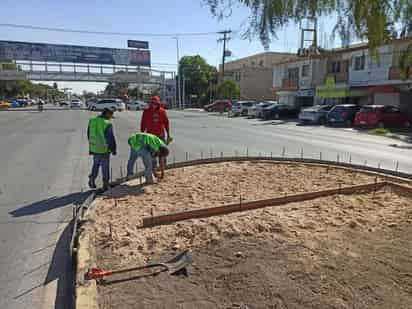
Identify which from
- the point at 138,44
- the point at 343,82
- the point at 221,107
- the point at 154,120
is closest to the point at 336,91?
the point at 343,82

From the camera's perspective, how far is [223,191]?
5918mm

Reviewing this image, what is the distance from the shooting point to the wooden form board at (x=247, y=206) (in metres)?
4.43

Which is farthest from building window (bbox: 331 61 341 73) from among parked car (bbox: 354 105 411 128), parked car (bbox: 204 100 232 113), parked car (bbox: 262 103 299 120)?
parked car (bbox: 204 100 232 113)

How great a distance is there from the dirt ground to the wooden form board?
0.43 ft

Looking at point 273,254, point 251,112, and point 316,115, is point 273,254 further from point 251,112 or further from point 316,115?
point 251,112

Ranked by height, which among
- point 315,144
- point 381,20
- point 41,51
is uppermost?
point 41,51

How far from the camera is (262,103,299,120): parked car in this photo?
29625 mm

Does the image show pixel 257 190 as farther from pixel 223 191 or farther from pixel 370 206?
pixel 370 206

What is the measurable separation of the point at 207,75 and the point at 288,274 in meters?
69.6

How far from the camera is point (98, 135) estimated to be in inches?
246

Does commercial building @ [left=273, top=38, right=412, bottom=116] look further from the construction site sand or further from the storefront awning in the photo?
the construction site sand

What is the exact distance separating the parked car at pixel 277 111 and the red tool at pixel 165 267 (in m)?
27.1

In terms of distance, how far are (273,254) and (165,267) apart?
43.5 inches

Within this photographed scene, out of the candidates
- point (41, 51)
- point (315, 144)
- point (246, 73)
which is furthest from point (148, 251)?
point (246, 73)
